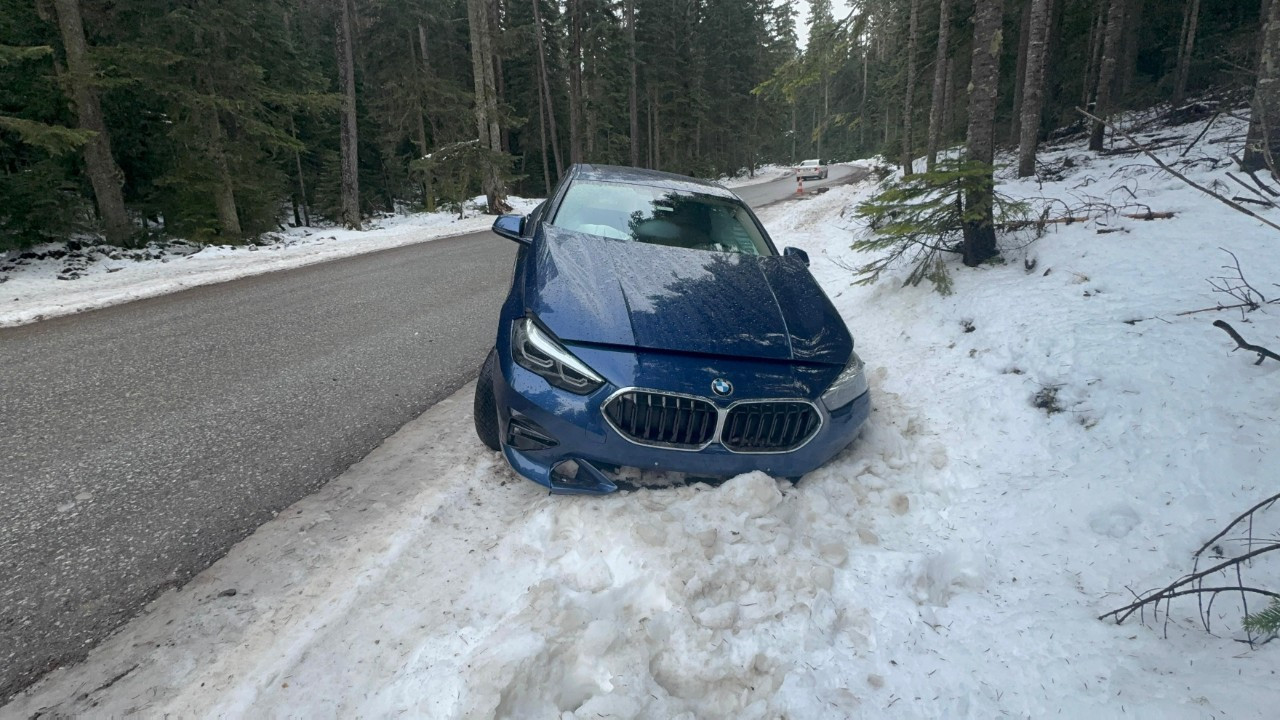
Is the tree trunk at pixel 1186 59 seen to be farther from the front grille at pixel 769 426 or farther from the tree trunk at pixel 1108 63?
the front grille at pixel 769 426

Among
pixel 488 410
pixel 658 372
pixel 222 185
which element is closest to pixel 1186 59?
pixel 658 372

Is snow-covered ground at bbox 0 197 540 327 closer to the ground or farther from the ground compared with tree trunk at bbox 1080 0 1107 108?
closer to the ground

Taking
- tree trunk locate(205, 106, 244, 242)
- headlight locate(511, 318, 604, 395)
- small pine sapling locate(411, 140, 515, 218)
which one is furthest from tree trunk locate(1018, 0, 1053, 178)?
tree trunk locate(205, 106, 244, 242)

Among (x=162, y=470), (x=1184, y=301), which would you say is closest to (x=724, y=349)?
(x=162, y=470)

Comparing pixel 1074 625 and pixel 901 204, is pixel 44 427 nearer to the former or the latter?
pixel 1074 625

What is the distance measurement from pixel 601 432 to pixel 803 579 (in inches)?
39.9

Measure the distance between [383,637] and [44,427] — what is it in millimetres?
3141

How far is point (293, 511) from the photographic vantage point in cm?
273

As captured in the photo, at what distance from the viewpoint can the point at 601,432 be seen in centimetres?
248

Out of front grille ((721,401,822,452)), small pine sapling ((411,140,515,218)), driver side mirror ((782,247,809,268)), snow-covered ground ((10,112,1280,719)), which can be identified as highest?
small pine sapling ((411,140,515,218))

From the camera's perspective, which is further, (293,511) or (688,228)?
(688,228)

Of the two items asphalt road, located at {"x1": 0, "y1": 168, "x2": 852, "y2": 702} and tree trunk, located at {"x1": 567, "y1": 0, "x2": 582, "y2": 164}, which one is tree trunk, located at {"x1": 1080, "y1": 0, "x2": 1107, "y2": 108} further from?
tree trunk, located at {"x1": 567, "y1": 0, "x2": 582, "y2": 164}

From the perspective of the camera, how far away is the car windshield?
396 cm

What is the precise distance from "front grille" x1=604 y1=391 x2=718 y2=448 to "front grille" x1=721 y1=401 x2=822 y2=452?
11 cm
